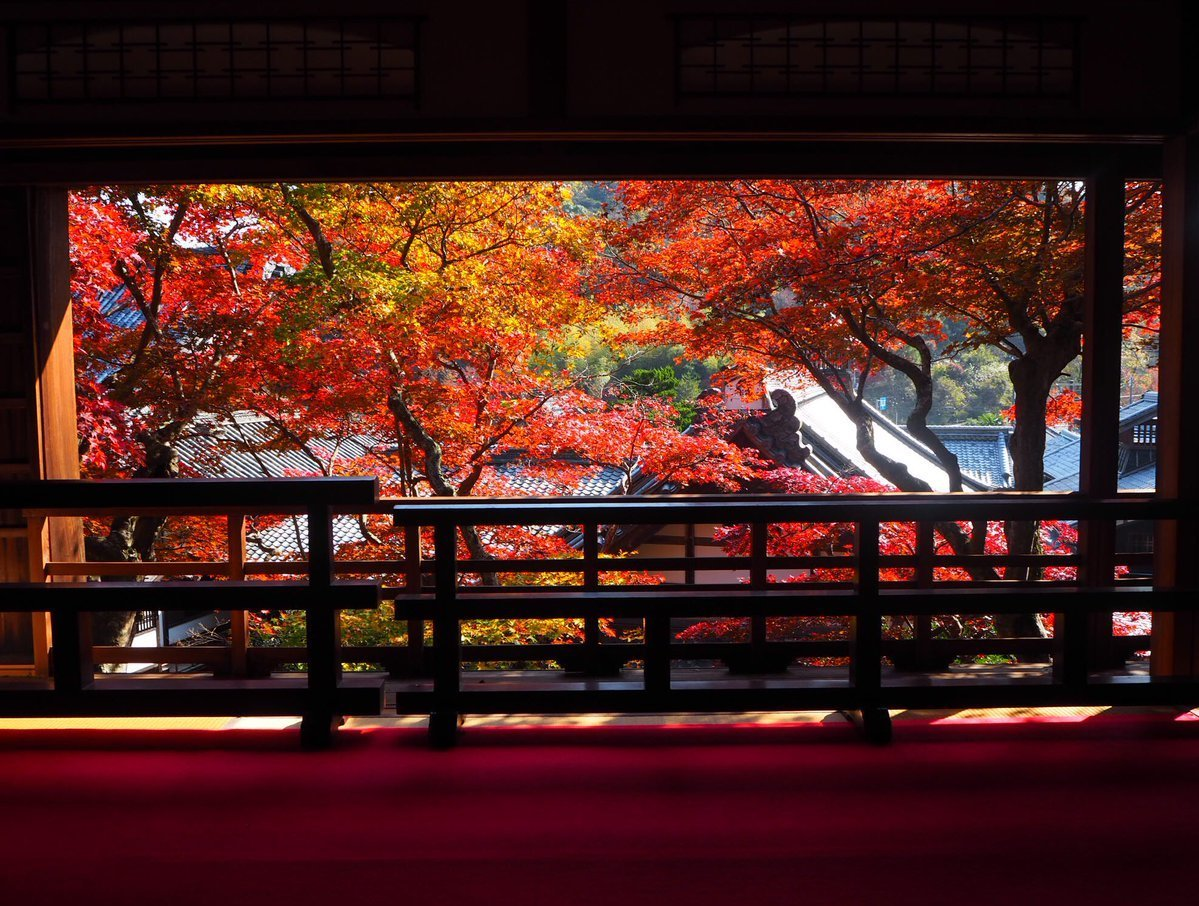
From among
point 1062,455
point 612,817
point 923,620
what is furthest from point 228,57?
point 1062,455

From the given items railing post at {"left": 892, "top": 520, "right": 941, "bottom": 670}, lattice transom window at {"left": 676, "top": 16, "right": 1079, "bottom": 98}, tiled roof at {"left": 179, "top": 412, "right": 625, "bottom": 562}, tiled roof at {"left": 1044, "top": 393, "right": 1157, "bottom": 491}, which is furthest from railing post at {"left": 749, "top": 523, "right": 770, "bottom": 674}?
tiled roof at {"left": 1044, "top": 393, "right": 1157, "bottom": 491}

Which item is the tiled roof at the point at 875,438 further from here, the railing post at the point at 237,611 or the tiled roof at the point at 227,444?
the railing post at the point at 237,611

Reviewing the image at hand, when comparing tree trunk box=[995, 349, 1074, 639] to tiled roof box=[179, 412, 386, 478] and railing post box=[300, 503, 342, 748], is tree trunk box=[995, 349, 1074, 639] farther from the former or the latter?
railing post box=[300, 503, 342, 748]

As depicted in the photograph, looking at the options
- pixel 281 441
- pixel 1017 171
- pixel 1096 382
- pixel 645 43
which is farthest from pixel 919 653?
pixel 281 441

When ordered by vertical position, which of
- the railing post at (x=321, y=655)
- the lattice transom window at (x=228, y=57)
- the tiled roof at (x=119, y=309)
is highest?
the lattice transom window at (x=228, y=57)

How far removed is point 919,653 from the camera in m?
3.54

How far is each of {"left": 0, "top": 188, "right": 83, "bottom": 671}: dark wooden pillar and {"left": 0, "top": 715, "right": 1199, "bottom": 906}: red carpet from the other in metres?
1.51

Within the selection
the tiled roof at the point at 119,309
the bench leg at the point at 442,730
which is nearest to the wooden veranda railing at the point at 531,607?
the bench leg at the point at 442,730

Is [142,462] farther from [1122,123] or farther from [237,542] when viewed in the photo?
[1122,123]

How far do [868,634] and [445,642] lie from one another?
1.15 meters

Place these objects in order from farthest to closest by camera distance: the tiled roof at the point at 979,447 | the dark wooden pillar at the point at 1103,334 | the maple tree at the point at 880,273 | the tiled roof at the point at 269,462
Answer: the tiled roof at the point at 979,447, the tiled roof at the point at 269,462, the maple tree at the point at 880,273, the dark wooden pillar at the point at 1103,334

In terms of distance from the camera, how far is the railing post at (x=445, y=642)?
88.6 inches

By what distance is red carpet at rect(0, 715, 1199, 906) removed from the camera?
1.61 meters

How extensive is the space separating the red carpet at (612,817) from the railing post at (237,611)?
1032 mm
